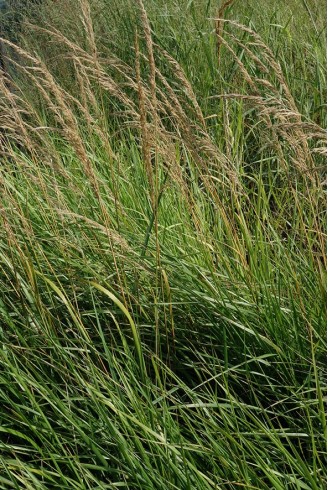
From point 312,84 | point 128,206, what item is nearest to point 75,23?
point 312,84

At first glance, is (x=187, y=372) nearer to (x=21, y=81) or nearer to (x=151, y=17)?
(x=151, y=17)

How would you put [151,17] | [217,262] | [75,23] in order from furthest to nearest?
[75,23] < [151,17] < [217,262]

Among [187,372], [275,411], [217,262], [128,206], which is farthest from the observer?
[128,206]

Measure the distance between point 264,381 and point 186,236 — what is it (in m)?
0.70

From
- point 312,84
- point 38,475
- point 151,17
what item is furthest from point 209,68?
point 38,475

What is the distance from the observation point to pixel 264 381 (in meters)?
2.38

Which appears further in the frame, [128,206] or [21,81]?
[21,81]

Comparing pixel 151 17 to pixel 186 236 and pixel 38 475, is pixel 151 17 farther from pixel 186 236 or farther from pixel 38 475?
pixel 38 475

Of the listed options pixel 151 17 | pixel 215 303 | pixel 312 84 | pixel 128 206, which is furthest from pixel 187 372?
pixel 151 17

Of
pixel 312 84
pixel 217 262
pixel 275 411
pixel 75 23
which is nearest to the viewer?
pixel 275 411

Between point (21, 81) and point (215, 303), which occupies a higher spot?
point (215, 303)

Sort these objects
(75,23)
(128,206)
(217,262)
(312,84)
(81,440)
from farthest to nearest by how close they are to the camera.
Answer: (75,23) < (312,84) < (128,206) < (217,262) < (81,440)

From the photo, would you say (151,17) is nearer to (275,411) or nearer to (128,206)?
(128,206)

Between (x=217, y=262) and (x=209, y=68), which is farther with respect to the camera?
(x=209, y=68)
